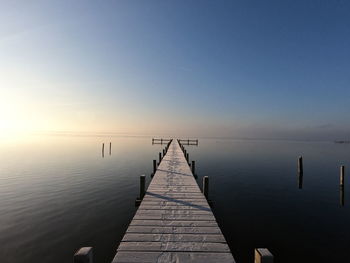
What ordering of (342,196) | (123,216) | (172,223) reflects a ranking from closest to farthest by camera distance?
1. (172,223)
2. (123,216)
3. (342,196)

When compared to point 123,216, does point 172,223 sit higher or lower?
higher

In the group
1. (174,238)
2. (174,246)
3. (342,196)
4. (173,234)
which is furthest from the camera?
(342,196)

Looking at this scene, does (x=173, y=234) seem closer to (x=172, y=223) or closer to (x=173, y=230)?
(x=173, y=230)

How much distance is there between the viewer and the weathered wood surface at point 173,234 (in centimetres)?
423

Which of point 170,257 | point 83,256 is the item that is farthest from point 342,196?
point 83,256

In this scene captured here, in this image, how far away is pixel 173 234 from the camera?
16.9 feet

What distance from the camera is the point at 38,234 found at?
28.3ft

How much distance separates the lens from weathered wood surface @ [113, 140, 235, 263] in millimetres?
4234

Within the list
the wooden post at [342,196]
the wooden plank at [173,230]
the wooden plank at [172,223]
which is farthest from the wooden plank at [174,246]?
the wooden post at [342,196]

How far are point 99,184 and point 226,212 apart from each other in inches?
428

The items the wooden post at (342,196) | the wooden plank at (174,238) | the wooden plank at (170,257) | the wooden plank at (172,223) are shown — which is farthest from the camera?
the wooden post at (342,196)

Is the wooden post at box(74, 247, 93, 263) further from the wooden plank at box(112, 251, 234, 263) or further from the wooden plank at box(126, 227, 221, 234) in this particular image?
the wooden plank at box(126, 227, 221, 234)

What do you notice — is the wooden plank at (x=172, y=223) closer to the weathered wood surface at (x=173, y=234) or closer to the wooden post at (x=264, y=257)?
the weathered wood surface at (x=173, y=234)

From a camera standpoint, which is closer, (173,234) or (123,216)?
(173,234)
